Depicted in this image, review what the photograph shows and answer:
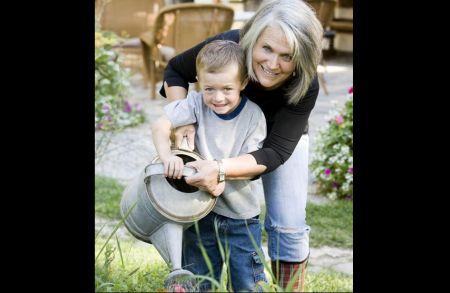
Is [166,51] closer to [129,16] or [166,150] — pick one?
[129,16]

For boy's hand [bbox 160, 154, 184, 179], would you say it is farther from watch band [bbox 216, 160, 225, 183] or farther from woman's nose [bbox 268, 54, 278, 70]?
woman's nose [bbox 268, 54, 278, 70]

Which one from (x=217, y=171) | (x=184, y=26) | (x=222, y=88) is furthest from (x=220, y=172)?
(x=184, y=26)

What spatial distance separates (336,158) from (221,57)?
8.58 ft

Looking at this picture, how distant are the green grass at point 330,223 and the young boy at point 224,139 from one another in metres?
1.39

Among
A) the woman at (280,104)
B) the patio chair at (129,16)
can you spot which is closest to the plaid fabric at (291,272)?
the woman at (280,104)

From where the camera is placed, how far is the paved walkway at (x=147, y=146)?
3625 mm

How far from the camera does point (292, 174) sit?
8.04 feet

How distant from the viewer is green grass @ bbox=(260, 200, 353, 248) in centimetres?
383

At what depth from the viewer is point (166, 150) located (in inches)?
82.3
